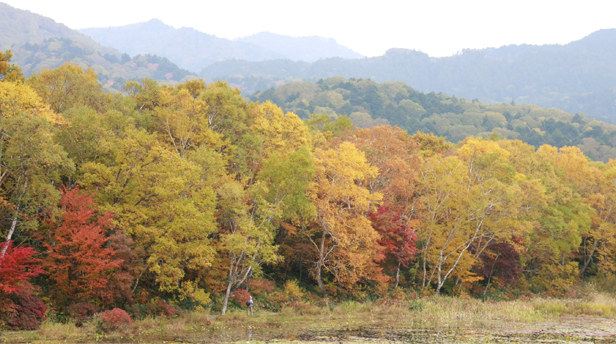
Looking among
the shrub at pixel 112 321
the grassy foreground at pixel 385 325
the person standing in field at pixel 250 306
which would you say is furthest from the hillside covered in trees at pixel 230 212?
the grassy foreground at pixel 385 325

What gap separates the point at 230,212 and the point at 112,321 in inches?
406

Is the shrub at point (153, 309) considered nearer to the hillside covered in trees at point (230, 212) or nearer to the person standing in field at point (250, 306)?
the hillside covered in trees at point (230, 212)

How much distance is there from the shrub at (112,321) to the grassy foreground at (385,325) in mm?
406

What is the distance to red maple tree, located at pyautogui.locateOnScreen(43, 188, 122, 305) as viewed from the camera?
23.9 m

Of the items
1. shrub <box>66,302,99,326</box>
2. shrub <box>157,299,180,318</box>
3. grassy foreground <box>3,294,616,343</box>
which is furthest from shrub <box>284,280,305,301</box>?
shrub <box>66,302,99,326</box>

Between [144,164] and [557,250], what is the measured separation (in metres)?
41.5

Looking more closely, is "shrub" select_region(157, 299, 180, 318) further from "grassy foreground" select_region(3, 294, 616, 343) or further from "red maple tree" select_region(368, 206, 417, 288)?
"red maple tree" select_region(368, 206, 417, 288)

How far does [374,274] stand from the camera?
38531 millimetres

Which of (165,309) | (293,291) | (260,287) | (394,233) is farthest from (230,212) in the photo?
(394,233)

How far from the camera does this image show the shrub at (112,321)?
22.8 metres

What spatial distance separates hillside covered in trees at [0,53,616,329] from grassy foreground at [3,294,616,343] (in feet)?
7.48

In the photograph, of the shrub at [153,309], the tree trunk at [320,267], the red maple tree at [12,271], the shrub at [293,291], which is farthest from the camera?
the tree trunk at [320,267]

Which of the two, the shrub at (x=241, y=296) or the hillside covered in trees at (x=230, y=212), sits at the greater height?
the hillside covered in trees at (x=230, y=212)

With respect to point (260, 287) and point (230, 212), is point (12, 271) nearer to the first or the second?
point (230, 212)
